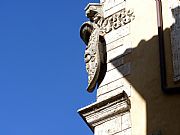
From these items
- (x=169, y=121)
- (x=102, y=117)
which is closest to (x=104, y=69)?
(x=102, y=117)

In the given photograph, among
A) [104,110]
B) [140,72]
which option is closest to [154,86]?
[140,72]

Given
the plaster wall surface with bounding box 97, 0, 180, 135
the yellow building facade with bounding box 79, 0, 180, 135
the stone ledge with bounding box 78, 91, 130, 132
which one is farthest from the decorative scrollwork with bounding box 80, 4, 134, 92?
the stone ledge with bounding box 78, 91, 130, 132

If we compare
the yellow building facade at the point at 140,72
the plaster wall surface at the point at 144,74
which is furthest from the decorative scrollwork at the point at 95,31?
the plaster wall surface at the point at 144,74

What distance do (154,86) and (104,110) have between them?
893 millimetres

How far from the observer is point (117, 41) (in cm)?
1320

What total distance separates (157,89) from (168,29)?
1114mm

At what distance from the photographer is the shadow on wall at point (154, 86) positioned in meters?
11.5

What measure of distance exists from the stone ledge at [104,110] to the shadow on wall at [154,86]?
30 cm

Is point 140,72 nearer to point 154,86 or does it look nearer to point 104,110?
point 154,86

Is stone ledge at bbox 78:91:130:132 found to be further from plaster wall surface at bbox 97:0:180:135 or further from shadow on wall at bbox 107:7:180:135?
shadow on wall at bbox 107:7:180:135

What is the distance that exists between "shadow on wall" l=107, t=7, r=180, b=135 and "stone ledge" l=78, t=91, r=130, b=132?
0.30 m

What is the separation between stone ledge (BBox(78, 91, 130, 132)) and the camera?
12221 millimetres

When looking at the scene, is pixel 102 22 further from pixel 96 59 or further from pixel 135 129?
pixel 135 129

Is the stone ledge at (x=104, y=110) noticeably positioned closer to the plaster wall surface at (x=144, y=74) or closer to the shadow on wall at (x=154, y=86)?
the plaster wall surface at (x=144, y=74)
